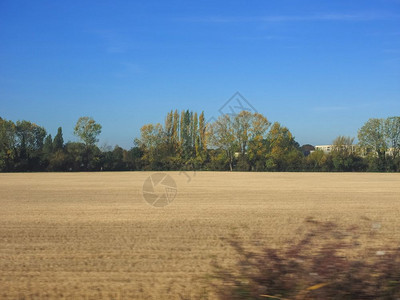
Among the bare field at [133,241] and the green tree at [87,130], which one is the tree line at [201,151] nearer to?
the green tree at [87,130]

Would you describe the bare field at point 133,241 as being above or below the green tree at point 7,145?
below

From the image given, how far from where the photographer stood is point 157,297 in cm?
602

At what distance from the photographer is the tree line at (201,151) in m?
71.4

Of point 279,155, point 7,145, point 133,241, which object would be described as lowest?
point 133,241

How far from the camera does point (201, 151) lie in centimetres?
7350

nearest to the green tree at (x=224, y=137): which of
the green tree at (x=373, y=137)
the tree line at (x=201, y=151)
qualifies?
the tree line at (x=201, y=151)

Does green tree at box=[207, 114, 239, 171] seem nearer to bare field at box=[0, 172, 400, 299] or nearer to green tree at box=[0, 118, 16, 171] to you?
green tree at box=[0, 118, 16, 171]

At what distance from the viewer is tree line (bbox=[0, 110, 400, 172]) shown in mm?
71438

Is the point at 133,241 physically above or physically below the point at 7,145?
below

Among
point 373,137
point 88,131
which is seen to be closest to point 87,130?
point 88,131

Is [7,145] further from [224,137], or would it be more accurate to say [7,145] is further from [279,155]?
[279,155]

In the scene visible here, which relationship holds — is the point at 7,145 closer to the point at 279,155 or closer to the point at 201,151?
the point at 201,151

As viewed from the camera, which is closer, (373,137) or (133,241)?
(133,241)

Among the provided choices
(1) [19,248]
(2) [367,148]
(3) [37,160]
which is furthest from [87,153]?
(1) [19,248]
